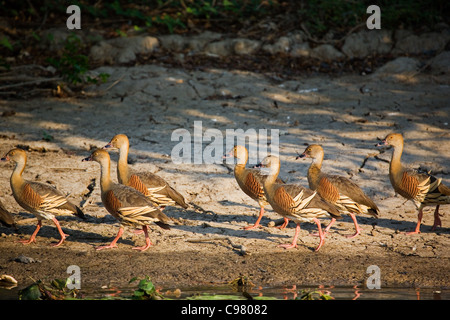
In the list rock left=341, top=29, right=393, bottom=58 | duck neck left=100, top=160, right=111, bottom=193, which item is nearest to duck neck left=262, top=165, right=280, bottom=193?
duck neck left=100, top=160, right=111, bottom=193

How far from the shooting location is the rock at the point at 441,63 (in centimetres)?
1266

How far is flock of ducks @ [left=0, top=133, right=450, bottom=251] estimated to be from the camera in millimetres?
6680

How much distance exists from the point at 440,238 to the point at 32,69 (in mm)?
9667

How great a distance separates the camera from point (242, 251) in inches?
258

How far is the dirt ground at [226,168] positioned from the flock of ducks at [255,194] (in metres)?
0.31

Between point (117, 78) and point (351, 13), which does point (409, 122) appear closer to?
point (351, 13)

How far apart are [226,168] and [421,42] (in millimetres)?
7479

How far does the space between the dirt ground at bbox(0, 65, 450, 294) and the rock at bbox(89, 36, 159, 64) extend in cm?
60

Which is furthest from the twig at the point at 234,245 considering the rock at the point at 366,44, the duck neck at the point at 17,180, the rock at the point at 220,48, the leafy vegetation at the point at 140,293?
the rock at the point at 366,44

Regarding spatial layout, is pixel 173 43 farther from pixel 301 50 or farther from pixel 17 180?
pixel 17 180

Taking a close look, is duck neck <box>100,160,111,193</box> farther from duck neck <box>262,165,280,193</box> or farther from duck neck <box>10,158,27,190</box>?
duck neck <box>262,165,280,193</box>

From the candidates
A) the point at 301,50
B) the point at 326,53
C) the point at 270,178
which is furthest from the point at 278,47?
the point at 270,178

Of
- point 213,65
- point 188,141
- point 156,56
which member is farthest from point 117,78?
point 188,141

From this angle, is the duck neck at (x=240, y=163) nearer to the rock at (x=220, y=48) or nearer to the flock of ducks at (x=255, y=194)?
the flock of ducks at (x=255, y=194)
